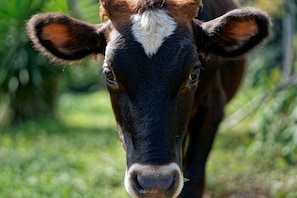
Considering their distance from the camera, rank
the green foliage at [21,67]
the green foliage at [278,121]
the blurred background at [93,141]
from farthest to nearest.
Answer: the green foliage at [278,121]
the green foliage at [21,67]
the blurred background at [93,141]

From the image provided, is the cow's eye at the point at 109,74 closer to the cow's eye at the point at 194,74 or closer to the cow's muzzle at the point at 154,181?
the cow's eye at the point at 194,74

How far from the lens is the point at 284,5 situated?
920cm

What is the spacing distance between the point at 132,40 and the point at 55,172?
4.06m

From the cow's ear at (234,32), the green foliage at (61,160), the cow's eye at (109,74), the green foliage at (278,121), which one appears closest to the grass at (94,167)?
the green foliage at (61,160)

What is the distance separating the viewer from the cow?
15.1 ft

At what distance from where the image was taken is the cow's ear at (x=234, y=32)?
17.6 ft

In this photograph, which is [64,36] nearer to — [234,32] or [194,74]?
[194,74]

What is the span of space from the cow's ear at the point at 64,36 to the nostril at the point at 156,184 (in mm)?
1268

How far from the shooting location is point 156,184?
4445 millimetres

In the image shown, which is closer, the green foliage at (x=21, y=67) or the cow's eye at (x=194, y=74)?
the cow's eye at (x=194, y=74)

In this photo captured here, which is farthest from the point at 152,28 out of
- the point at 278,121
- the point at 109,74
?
the point at 278,121

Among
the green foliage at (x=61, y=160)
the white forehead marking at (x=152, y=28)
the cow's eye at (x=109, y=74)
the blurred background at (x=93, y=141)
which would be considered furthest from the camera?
the blurred background at (x=93, y=141)

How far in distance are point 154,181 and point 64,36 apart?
1.53m

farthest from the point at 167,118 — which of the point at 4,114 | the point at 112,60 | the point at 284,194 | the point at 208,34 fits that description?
the point at 4,114
